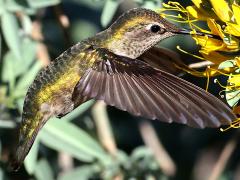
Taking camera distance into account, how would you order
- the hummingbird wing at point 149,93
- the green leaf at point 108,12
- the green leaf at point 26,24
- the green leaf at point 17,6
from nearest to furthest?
the hummingbird wing at point 149,93, the green leaf at point 108,12, the green leaf at point 17,6, the green leaf at point 26,24

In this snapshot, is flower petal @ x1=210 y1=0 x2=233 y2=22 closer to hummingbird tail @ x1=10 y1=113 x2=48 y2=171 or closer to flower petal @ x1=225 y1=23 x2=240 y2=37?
flower petal @ x1=225 y1=23 x2=240 y2=37

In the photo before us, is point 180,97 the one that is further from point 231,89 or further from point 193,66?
point 193,66

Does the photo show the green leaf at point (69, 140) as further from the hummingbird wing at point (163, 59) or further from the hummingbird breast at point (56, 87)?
the hummingbird wing at point (163, 59)

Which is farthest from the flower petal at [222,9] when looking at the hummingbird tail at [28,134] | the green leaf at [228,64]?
the hummingbird tail at [28,134]

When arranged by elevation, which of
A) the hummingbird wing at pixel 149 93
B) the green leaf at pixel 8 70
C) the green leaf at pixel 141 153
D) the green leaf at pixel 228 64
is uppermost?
the green leaf at pixel 228 64

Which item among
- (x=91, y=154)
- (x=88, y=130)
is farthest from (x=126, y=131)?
(x=91, y=154)

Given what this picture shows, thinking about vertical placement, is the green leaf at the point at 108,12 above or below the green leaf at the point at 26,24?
above

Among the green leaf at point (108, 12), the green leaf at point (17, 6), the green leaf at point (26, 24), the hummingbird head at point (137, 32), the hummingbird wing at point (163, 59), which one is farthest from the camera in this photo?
the green leaf at point (26, 24)
